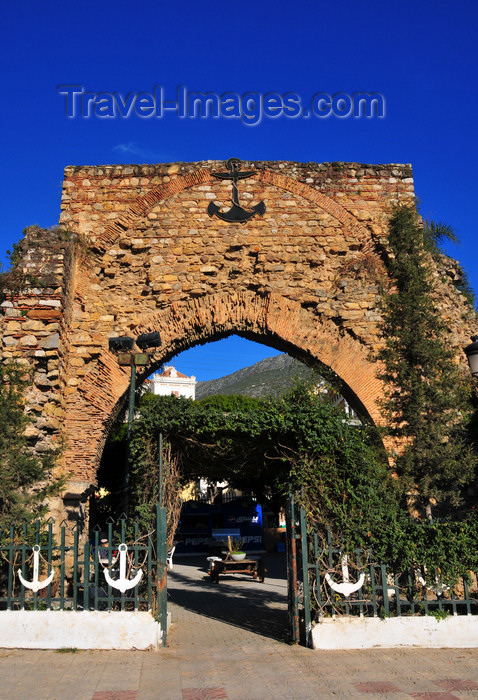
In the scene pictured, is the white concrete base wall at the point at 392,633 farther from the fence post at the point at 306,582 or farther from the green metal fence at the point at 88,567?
the green metal fence at the point at 88,567

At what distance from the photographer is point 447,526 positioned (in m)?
6.33

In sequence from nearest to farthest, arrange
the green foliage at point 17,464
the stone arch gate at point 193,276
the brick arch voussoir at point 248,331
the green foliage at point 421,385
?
the green foliage at point 17,464 → the green foliage at point 421,385 → the stone arch gate at point 193,276 → the brick arch voussoir at point 248,331

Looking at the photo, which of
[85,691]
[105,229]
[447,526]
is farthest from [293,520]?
[105,229]

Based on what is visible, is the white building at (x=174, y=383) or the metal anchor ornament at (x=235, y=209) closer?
the metal anchor ornament at (x=235, y=209)

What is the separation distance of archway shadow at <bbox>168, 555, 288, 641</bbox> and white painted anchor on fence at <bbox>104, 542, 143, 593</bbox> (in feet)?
6.17

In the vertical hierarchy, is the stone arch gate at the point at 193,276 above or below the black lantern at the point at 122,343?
above

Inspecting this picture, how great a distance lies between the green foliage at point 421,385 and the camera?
316 inches

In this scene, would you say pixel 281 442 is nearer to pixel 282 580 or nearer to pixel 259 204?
pixel 259 204

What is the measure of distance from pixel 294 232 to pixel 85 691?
25.2 feet

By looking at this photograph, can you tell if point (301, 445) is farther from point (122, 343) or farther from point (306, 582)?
point (122, 343)

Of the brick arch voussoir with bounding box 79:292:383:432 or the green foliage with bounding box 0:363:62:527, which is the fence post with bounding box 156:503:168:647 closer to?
the green foliage with bounding box 0:363:62:527

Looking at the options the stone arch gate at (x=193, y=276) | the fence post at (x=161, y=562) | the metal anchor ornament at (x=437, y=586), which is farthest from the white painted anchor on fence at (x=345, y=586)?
the stone arch gate at (x=193, y=276)

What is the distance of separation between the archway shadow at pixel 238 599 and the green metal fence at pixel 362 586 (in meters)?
→ 0.86

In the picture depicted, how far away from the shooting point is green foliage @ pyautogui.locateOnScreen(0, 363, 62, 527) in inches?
301
